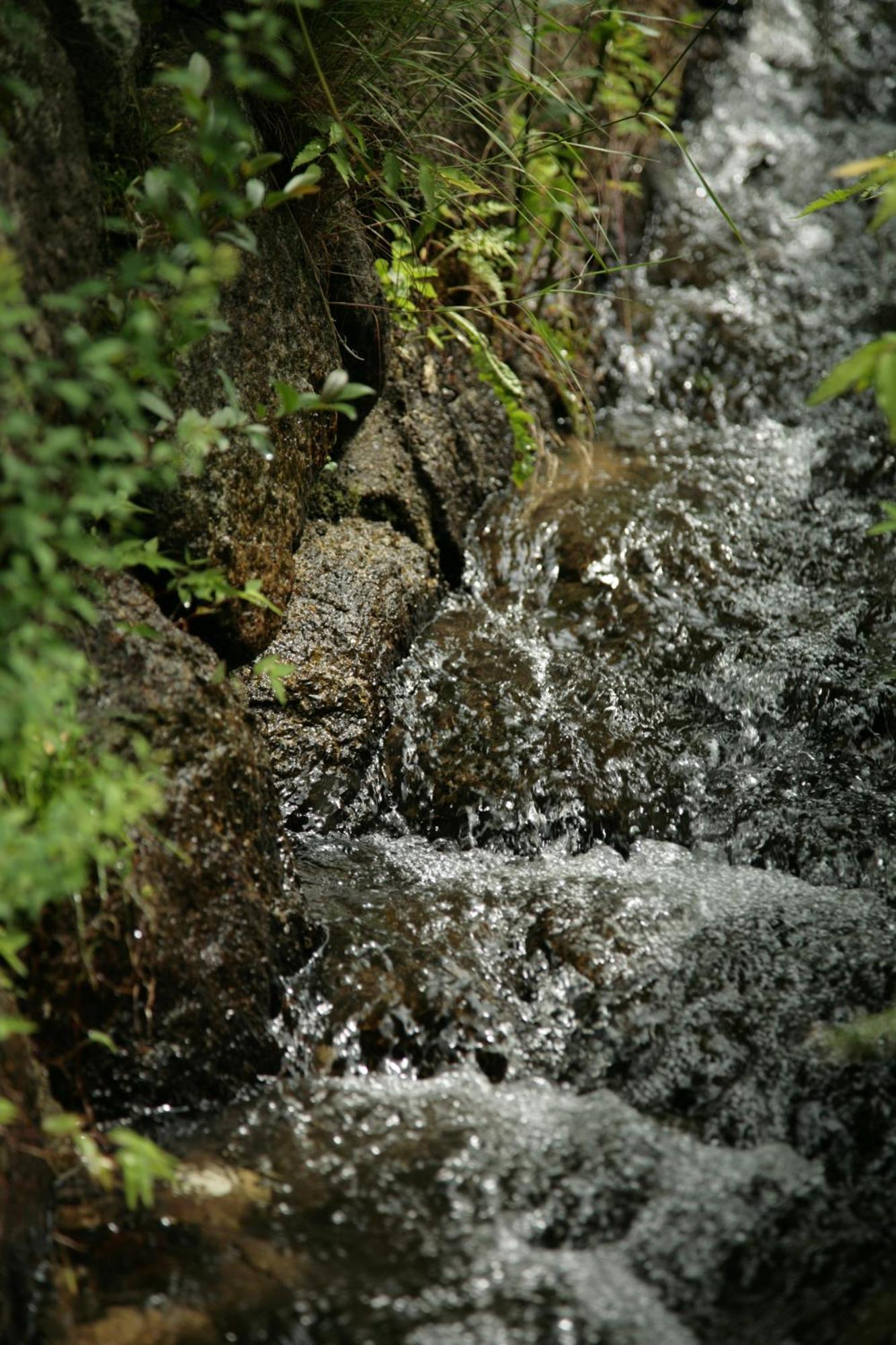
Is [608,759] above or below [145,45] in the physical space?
below

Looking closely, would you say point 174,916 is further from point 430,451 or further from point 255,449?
point 430,451

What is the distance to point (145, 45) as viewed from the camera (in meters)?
2.93

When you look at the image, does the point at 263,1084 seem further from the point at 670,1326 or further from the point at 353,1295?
the point at 670,1326

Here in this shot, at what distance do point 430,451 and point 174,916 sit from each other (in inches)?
94.7

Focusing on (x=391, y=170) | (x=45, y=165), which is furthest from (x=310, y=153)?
(x=45, y=165)

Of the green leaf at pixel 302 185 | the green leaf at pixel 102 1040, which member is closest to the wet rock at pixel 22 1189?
the green leaf at pixel 102 1040

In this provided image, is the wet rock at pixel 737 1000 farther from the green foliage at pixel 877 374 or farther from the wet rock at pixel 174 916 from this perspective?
the green foliage at pixel 877 374

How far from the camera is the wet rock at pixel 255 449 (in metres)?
2.87

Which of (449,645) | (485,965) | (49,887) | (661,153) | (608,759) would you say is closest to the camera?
(49,887)

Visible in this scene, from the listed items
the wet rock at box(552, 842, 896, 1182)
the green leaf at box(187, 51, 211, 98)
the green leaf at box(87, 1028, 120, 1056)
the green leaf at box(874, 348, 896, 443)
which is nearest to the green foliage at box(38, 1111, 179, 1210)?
the green leaf at box(87, 1028, 120, 1056)

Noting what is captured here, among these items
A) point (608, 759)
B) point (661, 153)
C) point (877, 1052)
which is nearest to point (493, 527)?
point (608, 759)

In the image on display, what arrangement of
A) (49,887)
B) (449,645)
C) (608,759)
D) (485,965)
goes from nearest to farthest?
(49,887), (485,965), (608,759), (449,645)

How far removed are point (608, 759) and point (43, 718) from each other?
195 centimetres

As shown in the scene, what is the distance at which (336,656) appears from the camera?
348cm
